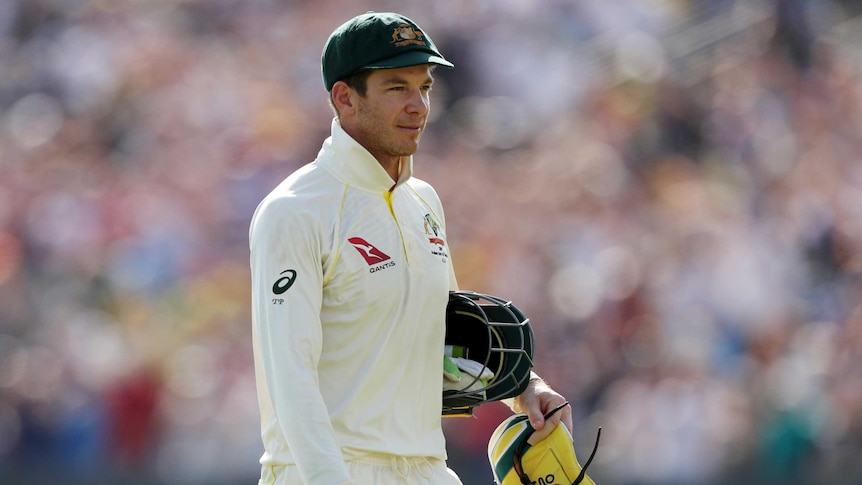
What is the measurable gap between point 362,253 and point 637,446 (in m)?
4.96

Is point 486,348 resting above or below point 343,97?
below

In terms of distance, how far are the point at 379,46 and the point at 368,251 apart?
0.50m

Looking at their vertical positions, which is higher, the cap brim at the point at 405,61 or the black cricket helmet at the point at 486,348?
the cap brim at the point at 405,61

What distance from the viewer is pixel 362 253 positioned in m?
3.16

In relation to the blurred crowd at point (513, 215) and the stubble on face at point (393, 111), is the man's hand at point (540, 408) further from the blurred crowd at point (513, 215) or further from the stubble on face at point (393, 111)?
the blurred crowd at point (513, 215)

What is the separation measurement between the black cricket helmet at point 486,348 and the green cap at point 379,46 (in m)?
0.67

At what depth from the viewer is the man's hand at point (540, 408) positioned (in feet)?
11.5

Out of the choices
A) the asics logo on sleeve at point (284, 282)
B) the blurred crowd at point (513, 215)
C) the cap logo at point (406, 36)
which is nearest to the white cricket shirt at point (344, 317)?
the asics logo on sleeve at point (284, 282)

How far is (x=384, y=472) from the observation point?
3.20 m

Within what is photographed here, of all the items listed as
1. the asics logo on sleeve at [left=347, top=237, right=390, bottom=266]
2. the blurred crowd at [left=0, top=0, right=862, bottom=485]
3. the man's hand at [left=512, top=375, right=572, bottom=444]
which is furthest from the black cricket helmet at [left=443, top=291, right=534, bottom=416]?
the blurred crowd at [left=0, top=0, right=862, bottom=485]

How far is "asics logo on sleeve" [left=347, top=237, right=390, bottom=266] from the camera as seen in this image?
3.16m

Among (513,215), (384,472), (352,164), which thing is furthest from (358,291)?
(513,215)

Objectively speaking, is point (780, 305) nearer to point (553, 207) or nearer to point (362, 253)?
point (553, 207)

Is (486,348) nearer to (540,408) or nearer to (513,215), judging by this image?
(540,408)
